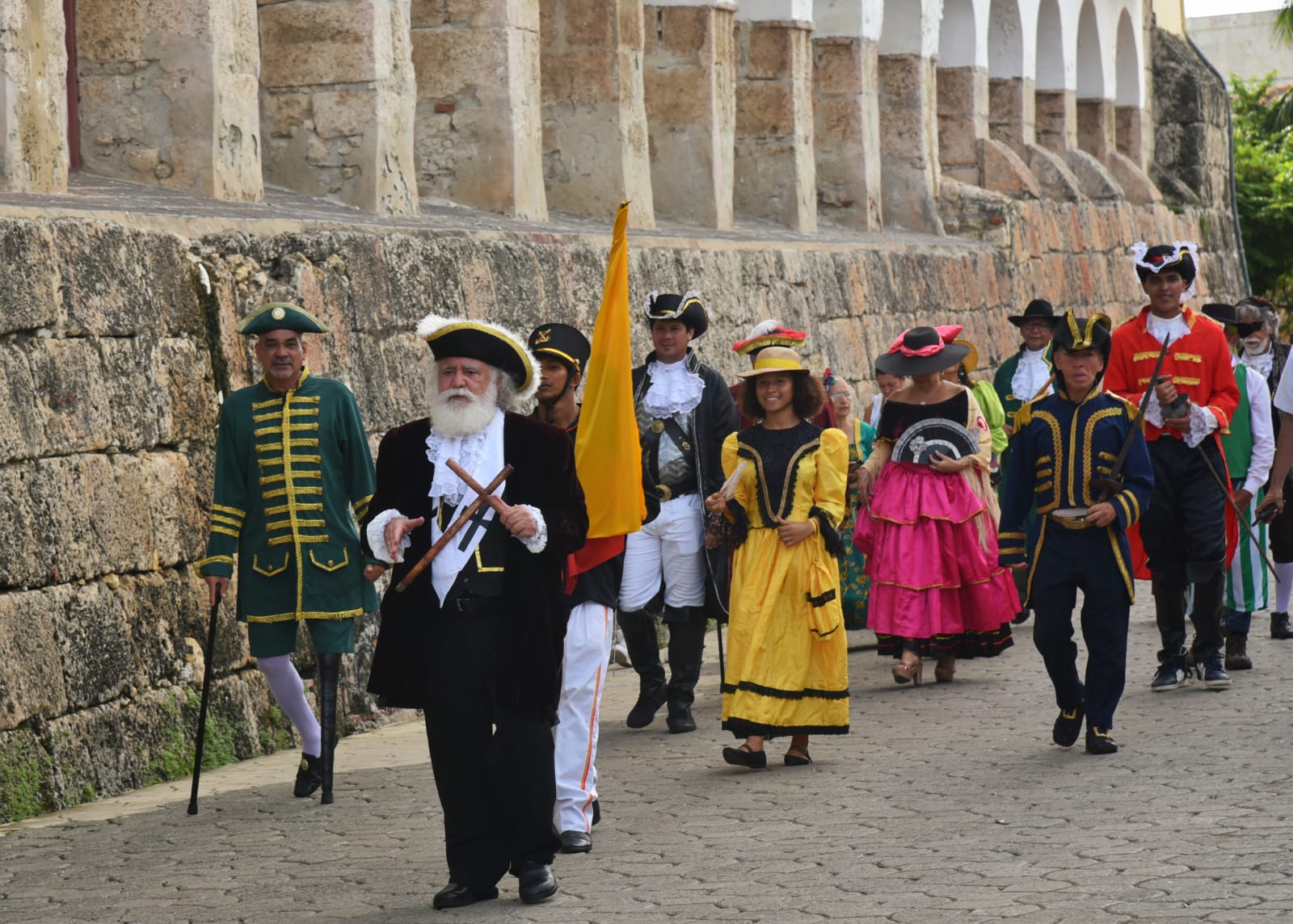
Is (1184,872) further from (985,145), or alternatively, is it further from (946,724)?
(985,145)

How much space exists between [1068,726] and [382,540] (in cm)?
308

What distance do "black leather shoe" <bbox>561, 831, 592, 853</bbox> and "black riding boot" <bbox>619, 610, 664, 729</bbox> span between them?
2473mm

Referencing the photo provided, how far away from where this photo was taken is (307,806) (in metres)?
7.04

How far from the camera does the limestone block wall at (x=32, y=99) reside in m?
8.59

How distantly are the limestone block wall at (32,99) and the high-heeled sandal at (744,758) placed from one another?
380 centimetres

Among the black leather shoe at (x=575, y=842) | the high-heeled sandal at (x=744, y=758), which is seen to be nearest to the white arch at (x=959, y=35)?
the high-heeled sandal at (x=744, y=758)

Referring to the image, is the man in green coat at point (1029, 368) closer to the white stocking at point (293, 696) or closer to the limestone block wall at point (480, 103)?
the limestone block wall at point (480, 103)

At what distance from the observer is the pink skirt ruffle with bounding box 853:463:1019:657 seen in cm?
951

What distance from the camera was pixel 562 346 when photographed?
6934 mm

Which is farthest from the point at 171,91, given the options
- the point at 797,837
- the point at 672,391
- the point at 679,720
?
the point at 797,837

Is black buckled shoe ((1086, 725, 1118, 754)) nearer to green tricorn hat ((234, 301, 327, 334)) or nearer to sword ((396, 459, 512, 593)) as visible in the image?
sword ((396, 459, 512, 593))

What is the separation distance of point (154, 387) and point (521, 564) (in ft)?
9.09

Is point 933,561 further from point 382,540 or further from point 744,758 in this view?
point 382,540

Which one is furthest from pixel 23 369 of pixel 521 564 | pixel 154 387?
pixel 521 564
